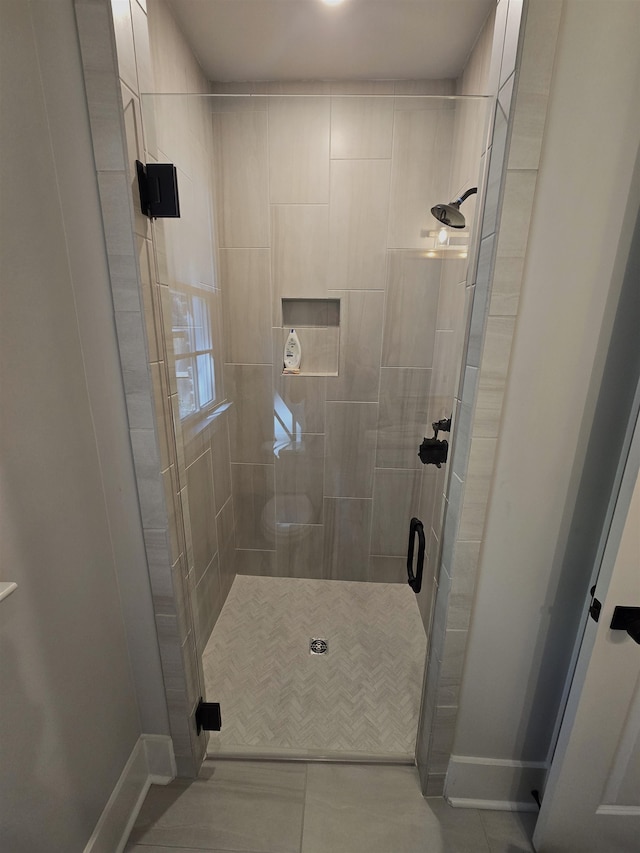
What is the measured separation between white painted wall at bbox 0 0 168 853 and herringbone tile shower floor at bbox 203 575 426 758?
60cm

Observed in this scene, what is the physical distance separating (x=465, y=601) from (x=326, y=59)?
210cm

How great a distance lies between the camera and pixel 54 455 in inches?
32.1

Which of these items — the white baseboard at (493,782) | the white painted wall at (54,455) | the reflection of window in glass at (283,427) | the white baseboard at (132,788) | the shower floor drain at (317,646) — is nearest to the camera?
the white painted wall at (54,455)

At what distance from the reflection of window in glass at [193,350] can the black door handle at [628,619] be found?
1.31m

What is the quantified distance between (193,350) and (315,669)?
4.98 feet

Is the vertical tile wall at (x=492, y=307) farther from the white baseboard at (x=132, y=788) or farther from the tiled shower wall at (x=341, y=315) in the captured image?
the white baseboard at (x=132, y=788)

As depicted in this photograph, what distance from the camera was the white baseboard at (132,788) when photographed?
1.04 m

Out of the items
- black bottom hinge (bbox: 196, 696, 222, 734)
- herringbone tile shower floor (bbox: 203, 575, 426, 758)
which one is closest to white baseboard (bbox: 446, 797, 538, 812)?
herringbone tile shower floor (bbox: 203, 575, 426, 758)

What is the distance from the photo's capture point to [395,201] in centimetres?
167

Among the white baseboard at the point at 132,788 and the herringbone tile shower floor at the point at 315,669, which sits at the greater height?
the white baseboard at the point at 132,788

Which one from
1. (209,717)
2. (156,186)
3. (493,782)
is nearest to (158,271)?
(156,186)

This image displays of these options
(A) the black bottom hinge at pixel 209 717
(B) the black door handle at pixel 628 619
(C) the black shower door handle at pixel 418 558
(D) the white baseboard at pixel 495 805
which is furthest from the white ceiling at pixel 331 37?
(D) the white baseboard at pixel 495 805

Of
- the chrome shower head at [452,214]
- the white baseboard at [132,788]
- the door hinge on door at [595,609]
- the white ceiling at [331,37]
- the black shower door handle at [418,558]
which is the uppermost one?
the white ceiling at [331,37]

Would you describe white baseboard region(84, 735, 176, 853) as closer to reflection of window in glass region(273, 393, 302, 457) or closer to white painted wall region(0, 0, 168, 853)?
white painted wall region(0, 0, 168, 853)
